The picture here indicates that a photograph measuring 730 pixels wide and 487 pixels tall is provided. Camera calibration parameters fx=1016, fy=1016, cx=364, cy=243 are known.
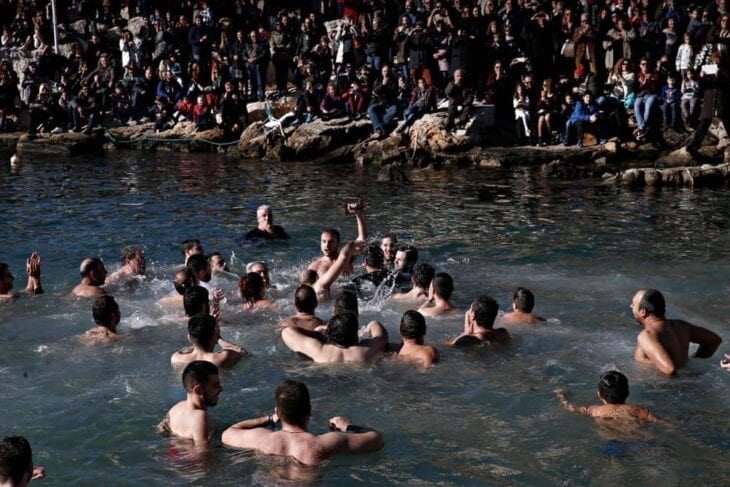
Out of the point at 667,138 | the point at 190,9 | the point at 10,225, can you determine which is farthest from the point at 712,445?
the point at 190,9

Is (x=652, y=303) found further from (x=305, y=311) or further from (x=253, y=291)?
(x=253, y=291)

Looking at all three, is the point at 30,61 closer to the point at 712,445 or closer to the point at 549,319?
the point at 549,319

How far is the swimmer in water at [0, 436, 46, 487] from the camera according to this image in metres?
5.50

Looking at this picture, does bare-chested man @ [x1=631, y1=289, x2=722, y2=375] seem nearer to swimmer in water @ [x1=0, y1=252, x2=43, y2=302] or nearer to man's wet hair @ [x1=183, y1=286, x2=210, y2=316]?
man's wet hair @ [x1=183, y1=286, x2=210, y2=316]

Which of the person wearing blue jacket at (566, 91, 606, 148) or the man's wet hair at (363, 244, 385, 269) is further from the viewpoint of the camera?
the person wearing blue jacket at (566, 91, 606, 148)

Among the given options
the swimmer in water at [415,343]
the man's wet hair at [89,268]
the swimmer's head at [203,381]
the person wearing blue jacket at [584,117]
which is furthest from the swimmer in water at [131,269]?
the person wearing blue jacket at [584,117]

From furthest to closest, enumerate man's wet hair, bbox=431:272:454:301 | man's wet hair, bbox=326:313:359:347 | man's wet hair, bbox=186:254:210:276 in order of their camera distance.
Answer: man's wet hair, bbox=186:254:210:276 < man's wet hair, bbox=431:272:454:301 < man's wet hair, bbox=326:313:359:347

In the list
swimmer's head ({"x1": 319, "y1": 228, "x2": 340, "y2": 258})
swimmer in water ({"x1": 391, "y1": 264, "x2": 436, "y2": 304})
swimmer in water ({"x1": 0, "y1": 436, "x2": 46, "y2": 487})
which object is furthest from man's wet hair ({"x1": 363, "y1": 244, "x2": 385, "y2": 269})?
swimmer in water ({"x1": 0, "y1": 436, "x2": 46, "y2": 487})

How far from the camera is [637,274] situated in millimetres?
13141

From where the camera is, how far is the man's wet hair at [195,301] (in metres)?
9.73

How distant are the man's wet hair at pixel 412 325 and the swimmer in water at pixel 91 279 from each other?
437cm

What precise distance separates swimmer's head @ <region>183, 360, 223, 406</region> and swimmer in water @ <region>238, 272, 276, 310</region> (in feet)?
10.7

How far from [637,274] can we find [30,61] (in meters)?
24.3

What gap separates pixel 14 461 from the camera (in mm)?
5520
